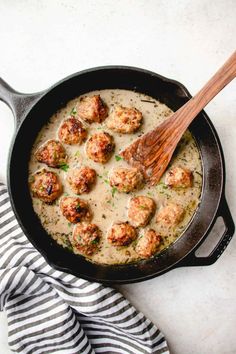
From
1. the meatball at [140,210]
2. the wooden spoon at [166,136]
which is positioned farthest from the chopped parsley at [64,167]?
the meatball at [140,210]

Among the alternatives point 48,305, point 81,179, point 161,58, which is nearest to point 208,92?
point 161,58

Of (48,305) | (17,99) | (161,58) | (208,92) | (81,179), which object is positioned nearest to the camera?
(208,92)

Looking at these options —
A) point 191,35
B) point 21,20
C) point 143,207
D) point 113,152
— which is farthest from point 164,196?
point 21,20

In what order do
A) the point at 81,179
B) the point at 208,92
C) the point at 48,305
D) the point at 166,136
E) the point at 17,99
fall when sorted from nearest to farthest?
the point at 208,92 → the point at 17,99 → the point at 166,136 → the point at 81,179 → the point at 48,305

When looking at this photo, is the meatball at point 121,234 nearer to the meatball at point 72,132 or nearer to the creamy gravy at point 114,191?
the creamy gravy at point 114,191

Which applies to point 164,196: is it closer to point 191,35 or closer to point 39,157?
point 39,157

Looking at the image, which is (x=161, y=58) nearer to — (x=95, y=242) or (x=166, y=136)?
(x=166, y=136)

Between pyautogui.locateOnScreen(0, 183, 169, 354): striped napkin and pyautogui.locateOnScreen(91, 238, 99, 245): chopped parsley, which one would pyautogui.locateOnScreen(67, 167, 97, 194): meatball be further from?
pyautogui.locateOnScreen(0, 183, 169, 354): striped napkin
